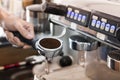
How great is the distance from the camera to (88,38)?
2.43 feet

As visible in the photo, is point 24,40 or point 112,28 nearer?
point 112,28

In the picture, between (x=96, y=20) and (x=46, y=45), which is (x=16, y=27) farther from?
(x=96, y=20)

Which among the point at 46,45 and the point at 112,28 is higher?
the point at 112,28

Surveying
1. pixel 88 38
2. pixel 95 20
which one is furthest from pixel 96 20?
pixel 88 38

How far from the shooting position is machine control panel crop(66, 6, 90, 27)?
0.64 m

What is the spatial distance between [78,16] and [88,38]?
0.37 feet

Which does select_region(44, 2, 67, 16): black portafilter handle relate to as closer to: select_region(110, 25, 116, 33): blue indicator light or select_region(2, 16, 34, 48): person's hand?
select_region(2, 16, 34, 48): person's hand

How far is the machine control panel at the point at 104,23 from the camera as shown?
0.56 meters

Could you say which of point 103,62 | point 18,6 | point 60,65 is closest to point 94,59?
point 103,62

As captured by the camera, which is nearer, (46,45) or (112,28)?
(112,28)

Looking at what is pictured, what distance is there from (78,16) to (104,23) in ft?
0.34

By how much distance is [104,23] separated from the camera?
583 millimetres

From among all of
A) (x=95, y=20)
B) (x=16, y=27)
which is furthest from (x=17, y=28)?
(x=95, y=20)

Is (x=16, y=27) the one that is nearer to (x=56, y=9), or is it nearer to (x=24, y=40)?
(x=24, y=40)
